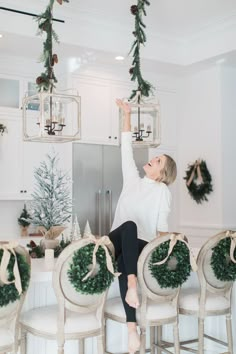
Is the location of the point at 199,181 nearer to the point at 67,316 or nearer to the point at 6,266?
the point at 67,316

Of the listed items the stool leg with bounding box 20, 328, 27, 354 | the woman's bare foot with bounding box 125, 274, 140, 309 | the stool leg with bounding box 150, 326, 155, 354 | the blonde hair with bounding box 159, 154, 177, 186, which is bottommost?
the stool leg with bounding box 150, 326, 155, 354

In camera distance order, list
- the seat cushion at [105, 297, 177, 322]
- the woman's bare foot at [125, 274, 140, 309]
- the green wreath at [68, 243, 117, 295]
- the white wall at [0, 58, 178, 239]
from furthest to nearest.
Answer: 1. the white wall at [0, 58, 178, 239]
2. the seat cushion at [105, 297, 177, 322]
3. the woman's bare foot at [125, 274, 140, 309]
4. the green wreath at [68, 243, 117, 295]

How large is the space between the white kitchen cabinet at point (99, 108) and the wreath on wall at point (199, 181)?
98 cm

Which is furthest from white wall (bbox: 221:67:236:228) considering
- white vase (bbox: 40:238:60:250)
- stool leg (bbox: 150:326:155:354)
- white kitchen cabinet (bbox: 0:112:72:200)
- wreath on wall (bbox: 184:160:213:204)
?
white vase (bbox: 40:238:60:250)

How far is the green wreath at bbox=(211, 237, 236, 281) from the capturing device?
3.15m

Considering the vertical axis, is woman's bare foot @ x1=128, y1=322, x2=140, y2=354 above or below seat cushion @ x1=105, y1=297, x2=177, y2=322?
below

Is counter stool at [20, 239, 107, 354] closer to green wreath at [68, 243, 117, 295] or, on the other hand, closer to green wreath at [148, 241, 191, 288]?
green wreath at [68, 243, 117, 295]

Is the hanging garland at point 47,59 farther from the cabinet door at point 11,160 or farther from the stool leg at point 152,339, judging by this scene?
the cabinet door at point 11,160

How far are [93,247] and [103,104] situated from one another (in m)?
3.41

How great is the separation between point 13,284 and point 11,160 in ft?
9.98

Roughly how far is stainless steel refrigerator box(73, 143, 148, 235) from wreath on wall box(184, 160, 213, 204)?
2.81 feet

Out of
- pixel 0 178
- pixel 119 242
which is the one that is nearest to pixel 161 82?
pixel 0 178

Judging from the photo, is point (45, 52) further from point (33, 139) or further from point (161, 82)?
point (161, 82)

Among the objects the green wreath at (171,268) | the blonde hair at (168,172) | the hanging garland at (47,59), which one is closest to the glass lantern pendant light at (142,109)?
the blonde hair at (168,172)
